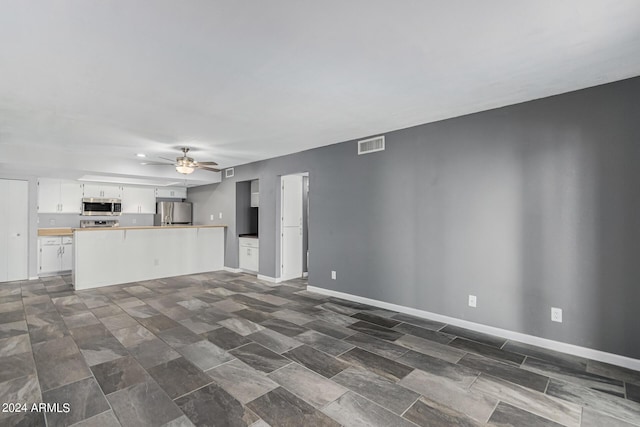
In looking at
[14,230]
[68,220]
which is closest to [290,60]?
[14,230]

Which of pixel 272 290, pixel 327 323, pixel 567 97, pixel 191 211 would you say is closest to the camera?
pixel 567 97

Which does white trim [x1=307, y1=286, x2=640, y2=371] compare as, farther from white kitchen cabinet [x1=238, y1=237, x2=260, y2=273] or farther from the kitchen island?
the kitchen island

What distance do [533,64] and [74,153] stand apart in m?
6.71

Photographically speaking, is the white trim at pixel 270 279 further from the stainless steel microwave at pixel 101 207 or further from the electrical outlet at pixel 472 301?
the stainless steel microwave at pixel 101 207

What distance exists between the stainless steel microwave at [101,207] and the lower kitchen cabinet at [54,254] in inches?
33.0

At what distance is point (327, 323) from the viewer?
376cm

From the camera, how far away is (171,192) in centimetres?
868

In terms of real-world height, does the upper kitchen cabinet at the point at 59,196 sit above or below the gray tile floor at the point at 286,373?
above

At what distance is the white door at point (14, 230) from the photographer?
5918 millimetres

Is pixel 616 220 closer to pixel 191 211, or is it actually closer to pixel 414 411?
pixel 414 411

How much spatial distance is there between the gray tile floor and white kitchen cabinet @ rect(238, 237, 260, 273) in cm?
253

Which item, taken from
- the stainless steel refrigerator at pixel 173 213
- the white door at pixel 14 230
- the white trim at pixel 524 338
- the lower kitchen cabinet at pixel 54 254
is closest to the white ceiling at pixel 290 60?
the white trim at pixel 524 338

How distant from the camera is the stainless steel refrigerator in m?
8.24

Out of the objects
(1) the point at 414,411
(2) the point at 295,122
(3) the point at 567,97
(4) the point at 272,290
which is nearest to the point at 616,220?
(3) the point at 567,97
